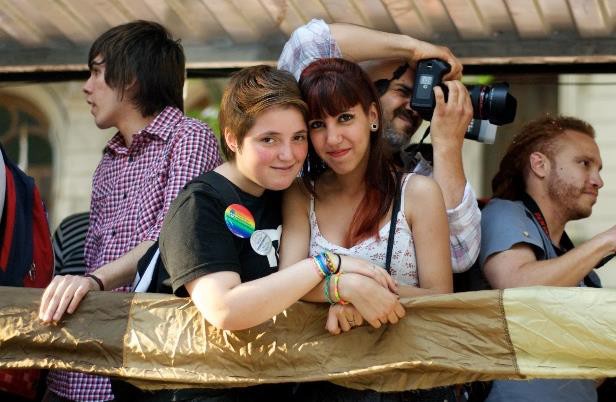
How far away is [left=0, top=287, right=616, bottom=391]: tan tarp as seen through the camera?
303cm

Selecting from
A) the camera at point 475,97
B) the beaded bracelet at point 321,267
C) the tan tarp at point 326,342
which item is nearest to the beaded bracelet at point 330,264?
the beaded bracelet at point 321,267

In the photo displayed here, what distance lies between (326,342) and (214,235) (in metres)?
0.42

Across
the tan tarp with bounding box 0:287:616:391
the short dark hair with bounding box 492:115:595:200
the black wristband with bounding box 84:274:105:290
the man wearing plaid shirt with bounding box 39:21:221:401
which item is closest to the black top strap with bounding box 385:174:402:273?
the tan tarp with bounding box 0:287:616:391

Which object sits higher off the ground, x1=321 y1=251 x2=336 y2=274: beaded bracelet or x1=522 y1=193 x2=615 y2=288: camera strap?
x1=522 y1=193 x2=615 y2=288: camera strap

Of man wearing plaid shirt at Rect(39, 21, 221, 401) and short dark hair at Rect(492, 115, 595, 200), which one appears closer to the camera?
man wearing plaid shirt at Rect(39, 21, 221, 401)

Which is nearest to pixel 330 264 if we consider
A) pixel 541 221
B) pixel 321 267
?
pixel 321 267

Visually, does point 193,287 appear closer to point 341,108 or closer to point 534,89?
point 341,108

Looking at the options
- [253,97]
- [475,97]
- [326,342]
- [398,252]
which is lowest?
[326,342]

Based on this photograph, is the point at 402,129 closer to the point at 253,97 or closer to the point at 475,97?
the point at 475,97

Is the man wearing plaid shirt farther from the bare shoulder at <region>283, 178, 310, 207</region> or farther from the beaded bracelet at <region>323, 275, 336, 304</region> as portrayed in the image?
the beaded bracelet at <region>323, 275, 336, 304</region>

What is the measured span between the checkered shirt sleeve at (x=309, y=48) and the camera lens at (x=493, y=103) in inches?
20.2

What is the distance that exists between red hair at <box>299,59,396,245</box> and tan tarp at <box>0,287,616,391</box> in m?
0.33

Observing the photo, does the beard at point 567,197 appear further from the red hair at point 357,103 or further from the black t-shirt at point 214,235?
the black t-shirt at point 214,235

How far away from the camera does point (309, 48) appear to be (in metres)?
3.96
